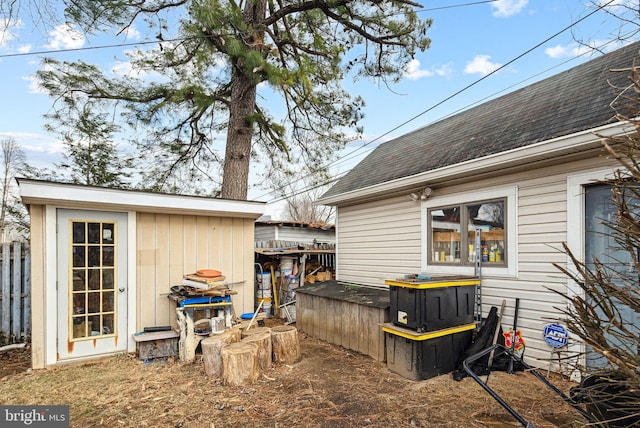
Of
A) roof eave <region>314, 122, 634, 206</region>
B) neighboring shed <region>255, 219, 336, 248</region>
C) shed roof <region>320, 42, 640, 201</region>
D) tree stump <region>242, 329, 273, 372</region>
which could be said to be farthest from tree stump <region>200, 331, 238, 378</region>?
neighboring shed <region>255, 219, 336, 248</region>

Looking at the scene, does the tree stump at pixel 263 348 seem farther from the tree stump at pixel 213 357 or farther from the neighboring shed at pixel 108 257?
the neighboring shed at pixel 108 257

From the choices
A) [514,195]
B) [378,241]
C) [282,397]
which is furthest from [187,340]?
[514,195]

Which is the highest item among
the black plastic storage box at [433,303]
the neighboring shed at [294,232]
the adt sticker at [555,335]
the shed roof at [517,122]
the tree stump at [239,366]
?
the shed roof at [517,122]

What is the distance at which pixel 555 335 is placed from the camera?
12.5ft

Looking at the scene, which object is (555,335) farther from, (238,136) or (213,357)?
(238,136)

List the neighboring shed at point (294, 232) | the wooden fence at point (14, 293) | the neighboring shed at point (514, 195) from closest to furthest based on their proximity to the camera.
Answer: the neighboring shed at point (514, 195)
the wooden fence at point (14, 293)
the neighboring shed at point (294, 232)

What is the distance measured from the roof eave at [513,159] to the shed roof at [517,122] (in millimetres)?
97

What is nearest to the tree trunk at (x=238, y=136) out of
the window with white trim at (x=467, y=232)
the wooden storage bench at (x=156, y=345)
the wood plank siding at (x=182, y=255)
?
the wood plank siding at (x=182, y=255)

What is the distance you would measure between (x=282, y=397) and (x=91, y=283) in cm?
323

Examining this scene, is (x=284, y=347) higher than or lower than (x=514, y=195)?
lower

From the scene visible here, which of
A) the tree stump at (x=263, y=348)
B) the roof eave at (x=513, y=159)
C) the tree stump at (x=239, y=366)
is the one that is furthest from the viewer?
the tree stump at (x=263, y=348)

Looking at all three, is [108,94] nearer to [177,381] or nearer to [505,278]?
[177,381]

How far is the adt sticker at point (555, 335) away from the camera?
3.73m

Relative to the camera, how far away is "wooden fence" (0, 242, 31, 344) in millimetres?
5363
